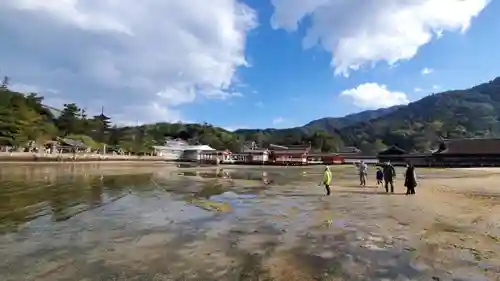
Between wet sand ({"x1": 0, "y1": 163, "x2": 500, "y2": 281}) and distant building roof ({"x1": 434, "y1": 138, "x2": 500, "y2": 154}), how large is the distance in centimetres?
7956

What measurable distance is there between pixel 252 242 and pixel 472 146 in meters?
93.5

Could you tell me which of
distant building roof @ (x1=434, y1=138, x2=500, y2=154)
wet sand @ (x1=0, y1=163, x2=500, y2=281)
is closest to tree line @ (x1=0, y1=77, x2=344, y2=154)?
distant building roof @ (x1=434, y1=138, x2=500, y2=154)

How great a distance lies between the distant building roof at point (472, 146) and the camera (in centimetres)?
8400

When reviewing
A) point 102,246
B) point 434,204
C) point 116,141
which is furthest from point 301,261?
point 116,141

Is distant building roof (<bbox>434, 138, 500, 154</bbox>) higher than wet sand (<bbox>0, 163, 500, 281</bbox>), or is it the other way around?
distant building roof (<bbox>434, 138, 500, 154</bbox>)

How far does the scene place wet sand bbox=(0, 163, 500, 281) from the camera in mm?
7234

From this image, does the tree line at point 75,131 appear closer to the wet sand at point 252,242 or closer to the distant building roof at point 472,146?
the distant building roof at point 472,146

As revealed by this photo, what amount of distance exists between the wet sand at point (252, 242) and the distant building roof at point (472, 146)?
7956 cm

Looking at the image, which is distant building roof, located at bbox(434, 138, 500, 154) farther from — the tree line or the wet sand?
the wet sand

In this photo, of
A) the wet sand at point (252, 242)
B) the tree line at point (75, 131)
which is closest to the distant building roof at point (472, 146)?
the tree line at point (75, 131)

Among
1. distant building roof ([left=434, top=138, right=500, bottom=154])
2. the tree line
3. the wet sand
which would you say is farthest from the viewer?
distant building roof ([left=434, top=138, right=500, bottom=154])

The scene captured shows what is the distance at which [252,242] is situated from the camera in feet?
32.3

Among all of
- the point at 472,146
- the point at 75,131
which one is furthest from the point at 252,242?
the point at 75,131

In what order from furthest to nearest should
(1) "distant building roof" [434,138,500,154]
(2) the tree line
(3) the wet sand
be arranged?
(1) "distant building roof" [434,138,500,154] < (2) the tree line < (3) the wet sand
